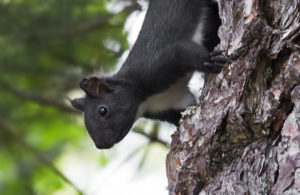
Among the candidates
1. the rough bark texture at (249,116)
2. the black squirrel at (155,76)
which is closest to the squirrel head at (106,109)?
the black squirrel at (155,76)

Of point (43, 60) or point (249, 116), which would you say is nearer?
point (249, 116)

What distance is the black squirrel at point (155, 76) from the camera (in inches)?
124

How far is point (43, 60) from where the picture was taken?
163 inches

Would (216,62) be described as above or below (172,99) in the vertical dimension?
above

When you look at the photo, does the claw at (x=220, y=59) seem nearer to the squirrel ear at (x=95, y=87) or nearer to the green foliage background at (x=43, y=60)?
the squirrel ear at (x=95, y=87)

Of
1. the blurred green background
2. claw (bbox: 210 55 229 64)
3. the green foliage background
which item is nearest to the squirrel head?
the blurred green background

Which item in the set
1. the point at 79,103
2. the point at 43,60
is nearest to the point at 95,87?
the point at 79,103

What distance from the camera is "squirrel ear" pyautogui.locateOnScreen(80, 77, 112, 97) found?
10.9 ft

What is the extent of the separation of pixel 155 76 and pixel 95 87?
413 mm

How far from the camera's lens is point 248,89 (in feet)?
7.50

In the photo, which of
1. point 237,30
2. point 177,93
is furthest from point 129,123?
point 237,30

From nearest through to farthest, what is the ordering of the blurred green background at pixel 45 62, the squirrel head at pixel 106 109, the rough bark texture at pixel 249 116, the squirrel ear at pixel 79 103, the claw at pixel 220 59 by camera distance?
the rough bark texture at pixel 249 116
the claw at pixel 220 59
the squirrel head at pixel 106 109
the squirrel ear at pixel 79 103
the blurred green background at pixel 45 62

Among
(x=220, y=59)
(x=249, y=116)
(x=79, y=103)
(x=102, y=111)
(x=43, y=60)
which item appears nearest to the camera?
(x=249, y=116)

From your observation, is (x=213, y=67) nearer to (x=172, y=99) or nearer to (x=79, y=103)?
(x=172, y=99)
